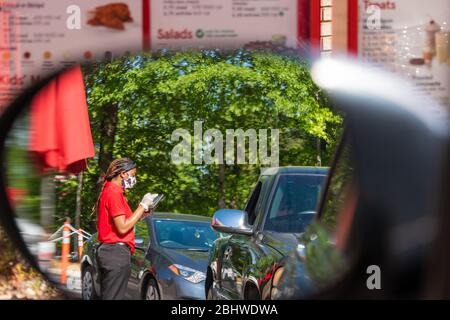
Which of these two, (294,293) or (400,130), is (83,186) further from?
(400,130)

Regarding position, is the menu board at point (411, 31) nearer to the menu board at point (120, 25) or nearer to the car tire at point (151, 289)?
the menu board at point (120, 25)

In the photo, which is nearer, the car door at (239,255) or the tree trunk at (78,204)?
the car door at (239,255)

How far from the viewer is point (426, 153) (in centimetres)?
126

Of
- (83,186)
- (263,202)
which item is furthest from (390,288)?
(83,186)

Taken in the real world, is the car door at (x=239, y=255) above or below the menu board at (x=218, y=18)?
below

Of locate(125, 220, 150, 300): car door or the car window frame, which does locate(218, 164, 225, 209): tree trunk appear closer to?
locate(125, 220, 150, 300): car door

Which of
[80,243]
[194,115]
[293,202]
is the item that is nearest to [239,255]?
Result: [293,202]

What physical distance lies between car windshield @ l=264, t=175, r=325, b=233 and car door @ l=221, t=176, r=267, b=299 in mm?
94

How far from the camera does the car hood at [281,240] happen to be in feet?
9.68

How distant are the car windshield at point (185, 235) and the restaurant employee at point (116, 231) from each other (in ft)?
1.19

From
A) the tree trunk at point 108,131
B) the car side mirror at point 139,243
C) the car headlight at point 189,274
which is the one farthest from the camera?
the tree trunk at point 108,131

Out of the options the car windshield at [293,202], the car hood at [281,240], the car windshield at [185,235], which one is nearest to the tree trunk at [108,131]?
the car windshield at [185,235]

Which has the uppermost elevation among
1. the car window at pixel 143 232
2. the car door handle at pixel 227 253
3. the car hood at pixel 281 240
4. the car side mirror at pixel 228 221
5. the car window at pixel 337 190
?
the car window at pixel 337 190
